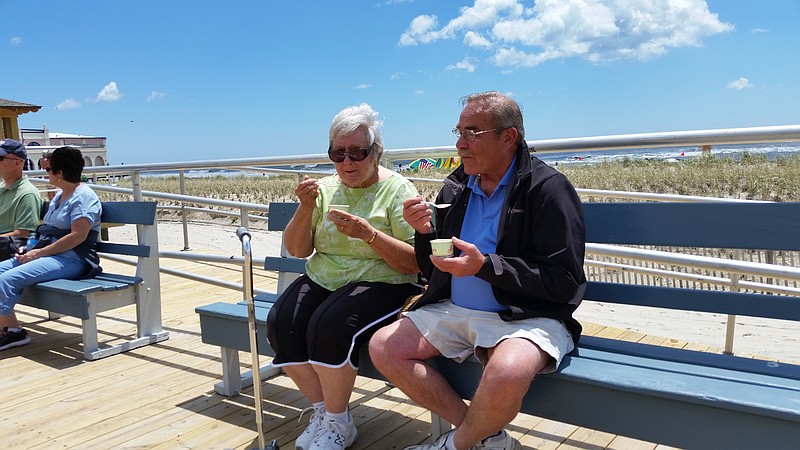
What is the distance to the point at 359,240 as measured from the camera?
244 centimetres

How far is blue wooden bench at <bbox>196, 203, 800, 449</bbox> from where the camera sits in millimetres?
1588

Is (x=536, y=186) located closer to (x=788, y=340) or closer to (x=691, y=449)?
(x=691, y=449)

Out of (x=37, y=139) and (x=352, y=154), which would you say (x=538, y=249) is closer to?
(x=352, y=154)

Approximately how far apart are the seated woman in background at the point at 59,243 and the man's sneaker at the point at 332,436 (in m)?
2.27

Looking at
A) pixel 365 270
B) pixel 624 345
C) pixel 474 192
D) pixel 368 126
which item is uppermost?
pixel 368 126

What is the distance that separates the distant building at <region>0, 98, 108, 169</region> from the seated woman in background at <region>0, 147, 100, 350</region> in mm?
384

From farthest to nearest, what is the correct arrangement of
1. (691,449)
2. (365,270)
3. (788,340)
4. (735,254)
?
(788,340)
(735,254)
(365,270)
(691,449)

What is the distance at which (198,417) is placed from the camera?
9.13 ft

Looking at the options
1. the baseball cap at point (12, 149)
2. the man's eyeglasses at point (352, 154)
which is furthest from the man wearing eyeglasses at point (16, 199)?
the man's eyeglasses at point (352, 154)

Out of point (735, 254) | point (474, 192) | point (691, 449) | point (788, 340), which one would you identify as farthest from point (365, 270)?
point (788, 340)

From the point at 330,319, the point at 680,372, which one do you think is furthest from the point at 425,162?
the point at 680,372

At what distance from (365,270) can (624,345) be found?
37.9 inches

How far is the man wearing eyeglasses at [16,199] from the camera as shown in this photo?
4.07 m

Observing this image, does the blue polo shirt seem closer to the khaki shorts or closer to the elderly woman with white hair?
the khaki shorts
